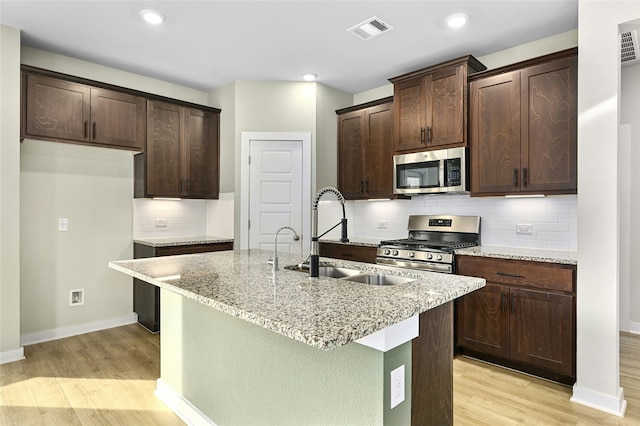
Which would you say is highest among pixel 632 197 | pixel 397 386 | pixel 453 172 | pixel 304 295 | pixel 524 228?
pixel 453 172

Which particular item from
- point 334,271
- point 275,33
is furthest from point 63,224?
point 334,271

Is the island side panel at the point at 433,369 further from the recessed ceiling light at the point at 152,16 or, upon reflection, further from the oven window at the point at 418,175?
the recessed ceiling light at the point at 152,16

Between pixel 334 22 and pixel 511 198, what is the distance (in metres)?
2.21

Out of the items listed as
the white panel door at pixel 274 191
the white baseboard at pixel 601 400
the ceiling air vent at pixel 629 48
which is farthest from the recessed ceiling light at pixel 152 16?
the white baseboard at pixel 601 400

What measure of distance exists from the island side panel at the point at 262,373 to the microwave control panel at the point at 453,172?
95.1 inches

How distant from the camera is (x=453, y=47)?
3498 millimetres

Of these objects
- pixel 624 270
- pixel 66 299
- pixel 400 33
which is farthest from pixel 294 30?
pixel 624 270

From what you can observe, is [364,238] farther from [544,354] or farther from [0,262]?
[0,262]

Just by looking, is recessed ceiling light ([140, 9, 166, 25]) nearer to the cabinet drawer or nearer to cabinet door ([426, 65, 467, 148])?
cabinet door ([426, 65, 467, 148])

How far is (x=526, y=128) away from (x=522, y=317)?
1507mm

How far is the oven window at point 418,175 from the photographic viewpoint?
364 centimetres

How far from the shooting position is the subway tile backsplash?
320cm

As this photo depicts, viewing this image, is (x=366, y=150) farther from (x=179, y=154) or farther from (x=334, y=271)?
(x=334, y=271)

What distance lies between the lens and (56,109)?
11.3ft
